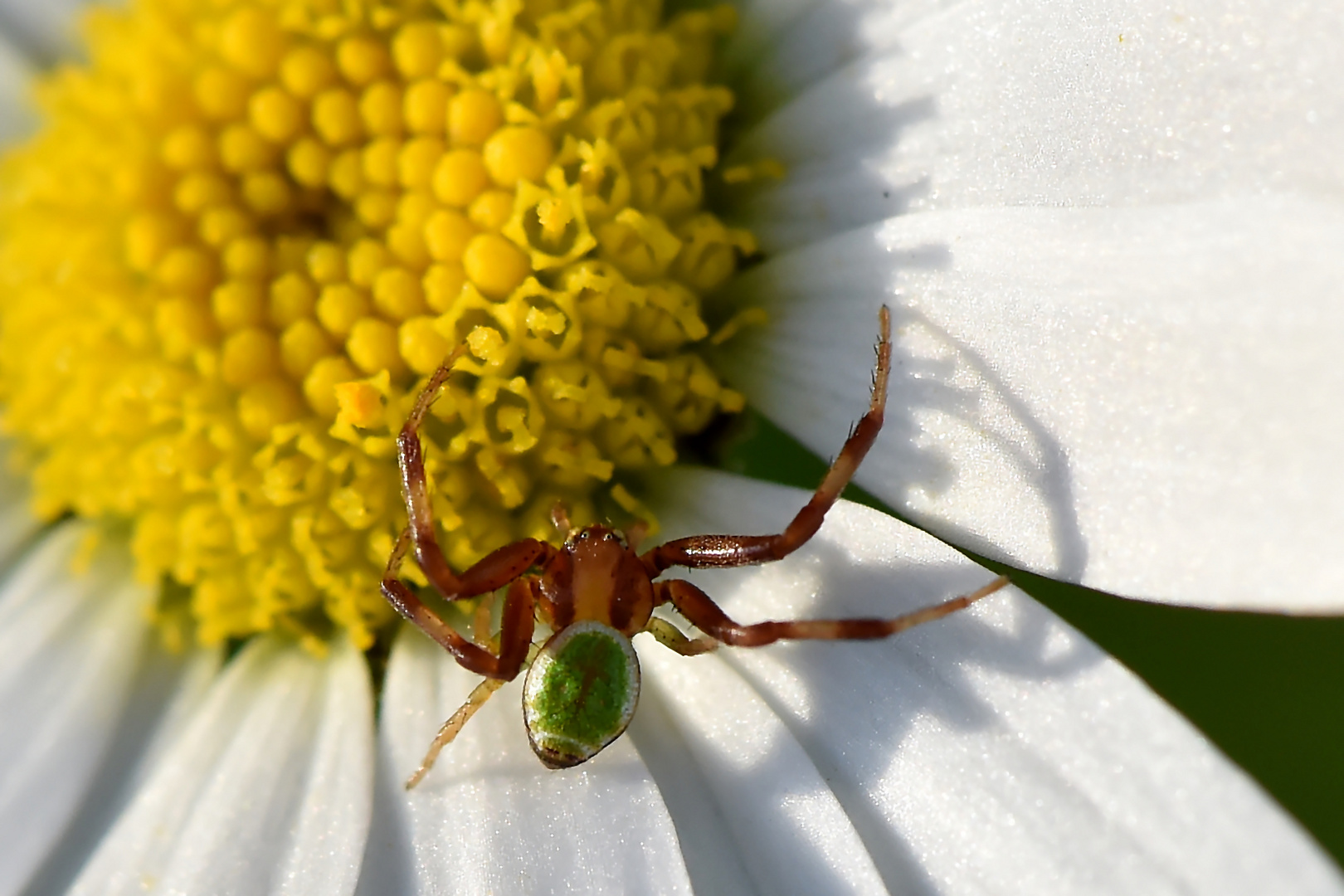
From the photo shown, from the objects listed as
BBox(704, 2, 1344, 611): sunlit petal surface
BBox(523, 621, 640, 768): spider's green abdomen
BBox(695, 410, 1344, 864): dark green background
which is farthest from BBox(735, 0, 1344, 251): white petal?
BBox(523, 621, 640, 768): spider's green abdomen


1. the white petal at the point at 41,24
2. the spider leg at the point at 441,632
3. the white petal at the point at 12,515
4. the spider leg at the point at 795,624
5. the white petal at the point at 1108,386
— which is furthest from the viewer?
the white petal at the point at 41,24

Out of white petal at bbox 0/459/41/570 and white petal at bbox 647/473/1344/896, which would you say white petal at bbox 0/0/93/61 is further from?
white petal at bbox 647/473/1344/896

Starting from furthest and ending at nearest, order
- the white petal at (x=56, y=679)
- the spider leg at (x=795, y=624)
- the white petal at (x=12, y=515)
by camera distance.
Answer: the white petal at (x=12, y=515), the white petal at (x=56, y=679), the spider leg at (x=795, y=624)

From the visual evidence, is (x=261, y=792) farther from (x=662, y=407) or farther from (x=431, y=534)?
(x=662, y=407)

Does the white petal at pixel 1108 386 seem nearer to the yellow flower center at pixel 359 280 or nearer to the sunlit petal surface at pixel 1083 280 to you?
the sunlit petal surface at pixel 1083 280

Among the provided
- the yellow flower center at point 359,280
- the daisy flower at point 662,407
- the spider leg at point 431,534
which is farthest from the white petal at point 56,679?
the spider leg at point 431,534

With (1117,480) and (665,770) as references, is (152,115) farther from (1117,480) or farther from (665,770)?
(1117,480)

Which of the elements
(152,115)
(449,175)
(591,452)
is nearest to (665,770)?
(591,452)

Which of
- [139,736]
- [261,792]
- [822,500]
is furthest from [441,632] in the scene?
[139,736]
